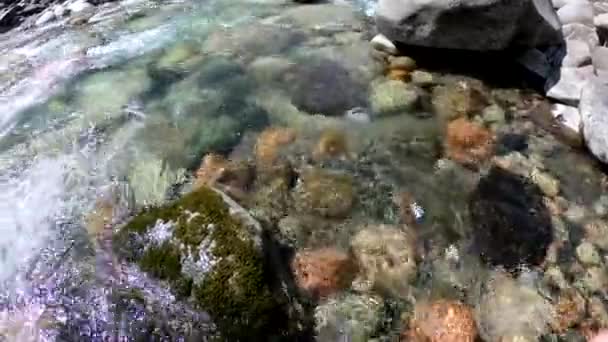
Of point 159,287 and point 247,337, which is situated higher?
point 159,287

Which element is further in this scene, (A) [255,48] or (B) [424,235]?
(A) [255,48]

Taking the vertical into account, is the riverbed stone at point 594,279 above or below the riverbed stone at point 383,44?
below

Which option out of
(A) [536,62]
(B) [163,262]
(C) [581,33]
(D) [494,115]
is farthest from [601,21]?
(B) [163,262]

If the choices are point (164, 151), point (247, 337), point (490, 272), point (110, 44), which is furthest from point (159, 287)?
point (110, 44)

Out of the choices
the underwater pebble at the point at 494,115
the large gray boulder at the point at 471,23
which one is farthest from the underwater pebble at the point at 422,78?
the underwater pebble at the point at 494,115

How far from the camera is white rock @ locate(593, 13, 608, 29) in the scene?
7.23 metres

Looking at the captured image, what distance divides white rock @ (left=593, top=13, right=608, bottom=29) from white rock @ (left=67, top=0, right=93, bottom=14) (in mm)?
8717

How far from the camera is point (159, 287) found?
156 inches

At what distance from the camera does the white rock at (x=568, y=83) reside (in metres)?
6.24

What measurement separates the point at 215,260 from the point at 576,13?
21.4 ft

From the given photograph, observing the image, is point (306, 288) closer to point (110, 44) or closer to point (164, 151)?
point (164, 151)

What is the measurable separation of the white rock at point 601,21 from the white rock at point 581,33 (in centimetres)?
10

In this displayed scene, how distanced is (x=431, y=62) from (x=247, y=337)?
15.1ft

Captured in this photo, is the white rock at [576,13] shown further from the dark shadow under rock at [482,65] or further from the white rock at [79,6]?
the white rock at [79,6]
